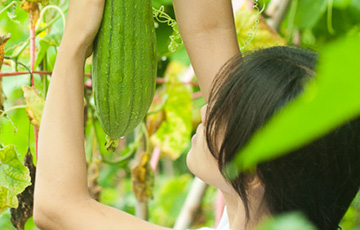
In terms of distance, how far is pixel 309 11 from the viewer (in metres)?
1.60

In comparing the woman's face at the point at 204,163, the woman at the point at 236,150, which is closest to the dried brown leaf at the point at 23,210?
the woman at the point at 236,150

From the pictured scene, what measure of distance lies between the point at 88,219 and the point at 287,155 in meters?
0.33

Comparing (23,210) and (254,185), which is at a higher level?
(254,185)

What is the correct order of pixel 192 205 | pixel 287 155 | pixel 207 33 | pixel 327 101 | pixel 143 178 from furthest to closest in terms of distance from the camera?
pixel 192 205 < pixel 143 178 < pixel 207 33 < pixel 287 155 < pixel 327 101

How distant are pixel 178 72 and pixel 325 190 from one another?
3.85 ft

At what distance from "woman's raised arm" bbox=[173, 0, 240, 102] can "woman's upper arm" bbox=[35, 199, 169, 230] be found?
1.17 feet

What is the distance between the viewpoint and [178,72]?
1.89 metres

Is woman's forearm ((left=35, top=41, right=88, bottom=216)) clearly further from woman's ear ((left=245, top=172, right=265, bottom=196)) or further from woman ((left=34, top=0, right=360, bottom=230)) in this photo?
woman's ear ((left=245, top=172, right=265, bottom=196))

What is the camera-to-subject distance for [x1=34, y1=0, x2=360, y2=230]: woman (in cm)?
73

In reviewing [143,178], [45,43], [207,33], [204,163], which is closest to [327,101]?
[204,163]

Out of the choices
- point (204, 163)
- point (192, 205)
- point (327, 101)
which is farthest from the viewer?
point (192, 205)

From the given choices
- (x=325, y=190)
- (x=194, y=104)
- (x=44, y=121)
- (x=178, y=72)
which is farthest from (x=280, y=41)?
(x=44, y=121)

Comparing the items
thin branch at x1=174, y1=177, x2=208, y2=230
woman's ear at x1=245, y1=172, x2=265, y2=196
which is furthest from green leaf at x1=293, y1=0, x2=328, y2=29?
woman's ear at x1=245, y1=172, x2=265, y2=196

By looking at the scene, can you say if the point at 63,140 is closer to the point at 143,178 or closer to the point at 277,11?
the point at 143,178
